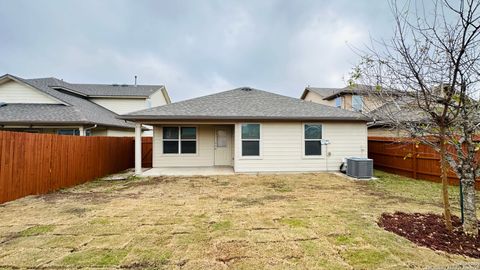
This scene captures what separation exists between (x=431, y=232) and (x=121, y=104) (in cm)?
2045

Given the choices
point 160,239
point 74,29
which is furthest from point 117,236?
point 74,29

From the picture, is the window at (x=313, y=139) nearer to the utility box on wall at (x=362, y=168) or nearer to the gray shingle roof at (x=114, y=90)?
the utility box on wall at (x=362, y=168)

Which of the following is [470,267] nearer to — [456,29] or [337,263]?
[337,263]

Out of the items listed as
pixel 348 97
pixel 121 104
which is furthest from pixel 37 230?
pixel 121 104

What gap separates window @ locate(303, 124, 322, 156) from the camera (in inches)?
421

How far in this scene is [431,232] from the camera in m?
3.80

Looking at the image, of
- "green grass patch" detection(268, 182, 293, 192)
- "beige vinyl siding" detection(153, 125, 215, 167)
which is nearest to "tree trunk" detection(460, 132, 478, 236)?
"green grass patch" detection(268, 182, 293, 192)

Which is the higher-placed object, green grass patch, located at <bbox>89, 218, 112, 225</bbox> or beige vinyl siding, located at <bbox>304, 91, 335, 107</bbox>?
beige vinyl siding, located at <bbox>304, 91, 335, 107</bbox>

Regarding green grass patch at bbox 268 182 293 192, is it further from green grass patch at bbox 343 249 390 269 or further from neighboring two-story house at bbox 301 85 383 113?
green grass patch at bbox 343 249 390 269

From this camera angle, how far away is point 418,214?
475 centimetres

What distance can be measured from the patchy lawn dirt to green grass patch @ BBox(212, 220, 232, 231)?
18mm

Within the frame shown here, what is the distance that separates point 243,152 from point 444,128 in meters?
7.62

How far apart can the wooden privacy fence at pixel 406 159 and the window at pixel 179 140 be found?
8661 mm

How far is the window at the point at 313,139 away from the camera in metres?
10.7
